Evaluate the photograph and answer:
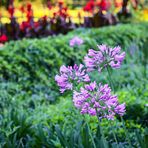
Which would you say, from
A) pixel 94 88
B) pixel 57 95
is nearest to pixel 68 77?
pixel 94 88

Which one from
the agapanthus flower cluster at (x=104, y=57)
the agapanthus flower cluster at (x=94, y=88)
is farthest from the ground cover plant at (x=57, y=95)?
the agapanthus flower cluster at (x=104, y=57)

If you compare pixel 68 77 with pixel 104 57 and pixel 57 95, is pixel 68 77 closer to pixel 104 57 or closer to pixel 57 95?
pixel 104 57

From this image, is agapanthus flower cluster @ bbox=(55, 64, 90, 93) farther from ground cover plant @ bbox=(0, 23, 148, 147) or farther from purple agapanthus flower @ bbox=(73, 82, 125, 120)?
ground cover plant @ bbox=(0, 23, 148, 147)

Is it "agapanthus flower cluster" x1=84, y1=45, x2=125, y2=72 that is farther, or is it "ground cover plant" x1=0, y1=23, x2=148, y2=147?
"ground cover plant" x1=0, y1=23, x2=148, y2=147

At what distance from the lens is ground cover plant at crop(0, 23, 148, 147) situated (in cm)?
326

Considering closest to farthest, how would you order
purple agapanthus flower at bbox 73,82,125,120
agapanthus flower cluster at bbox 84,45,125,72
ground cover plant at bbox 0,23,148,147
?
purple agapanthus flower at bbox 73,82,125,120 < agapanthus flower cluster at bbox 84,45,125,72 < ground cover plant at bbox 0,23,148,147

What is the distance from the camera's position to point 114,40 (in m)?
8.07

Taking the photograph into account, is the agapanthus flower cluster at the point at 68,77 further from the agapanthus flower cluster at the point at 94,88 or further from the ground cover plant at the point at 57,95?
the ground cover plant at the point at 57,95

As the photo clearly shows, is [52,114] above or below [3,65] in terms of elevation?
below

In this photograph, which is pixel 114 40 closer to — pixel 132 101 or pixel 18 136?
pixel 132 101

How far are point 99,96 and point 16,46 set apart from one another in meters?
3.96

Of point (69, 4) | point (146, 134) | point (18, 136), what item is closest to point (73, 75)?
point (146, 134)

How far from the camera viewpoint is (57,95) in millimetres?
5781

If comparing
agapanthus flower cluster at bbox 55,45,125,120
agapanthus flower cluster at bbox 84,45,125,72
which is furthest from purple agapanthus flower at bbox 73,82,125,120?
agapanthus flower cluster at bbox 84,45,125,72
